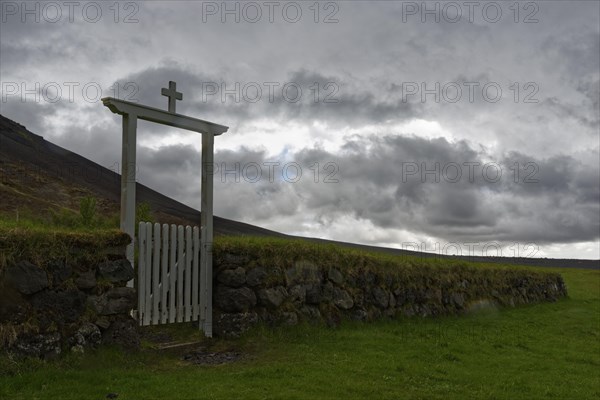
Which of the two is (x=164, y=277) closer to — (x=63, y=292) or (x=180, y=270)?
(x=180, y=270)

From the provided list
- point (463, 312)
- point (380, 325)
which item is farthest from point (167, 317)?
point (463, 312)

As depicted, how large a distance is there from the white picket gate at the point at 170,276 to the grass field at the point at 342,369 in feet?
2.48

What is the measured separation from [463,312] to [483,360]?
788 centimetres

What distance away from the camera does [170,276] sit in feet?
38.0

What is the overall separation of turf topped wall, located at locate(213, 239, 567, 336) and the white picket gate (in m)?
0.59

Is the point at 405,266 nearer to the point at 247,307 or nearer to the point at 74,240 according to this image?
the point at 247,307

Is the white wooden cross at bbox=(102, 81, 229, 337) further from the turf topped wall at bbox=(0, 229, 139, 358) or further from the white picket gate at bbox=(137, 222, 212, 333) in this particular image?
the turf topped wall at bbox=(0, 229, 139, 358)

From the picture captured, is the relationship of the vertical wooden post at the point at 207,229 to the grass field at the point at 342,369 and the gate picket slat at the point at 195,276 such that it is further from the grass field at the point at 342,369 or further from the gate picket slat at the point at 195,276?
the grass field at the point at 342,369

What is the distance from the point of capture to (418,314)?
17.8 m

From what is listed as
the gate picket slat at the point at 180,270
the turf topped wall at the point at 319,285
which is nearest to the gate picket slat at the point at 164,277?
the gate picket slat at the point at 180,270

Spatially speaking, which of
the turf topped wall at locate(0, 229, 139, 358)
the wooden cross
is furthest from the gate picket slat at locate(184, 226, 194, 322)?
the wooden cross

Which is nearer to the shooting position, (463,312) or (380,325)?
(380,325)

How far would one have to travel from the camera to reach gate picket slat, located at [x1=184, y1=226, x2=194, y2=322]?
1194 cm

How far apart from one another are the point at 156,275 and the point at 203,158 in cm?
319
